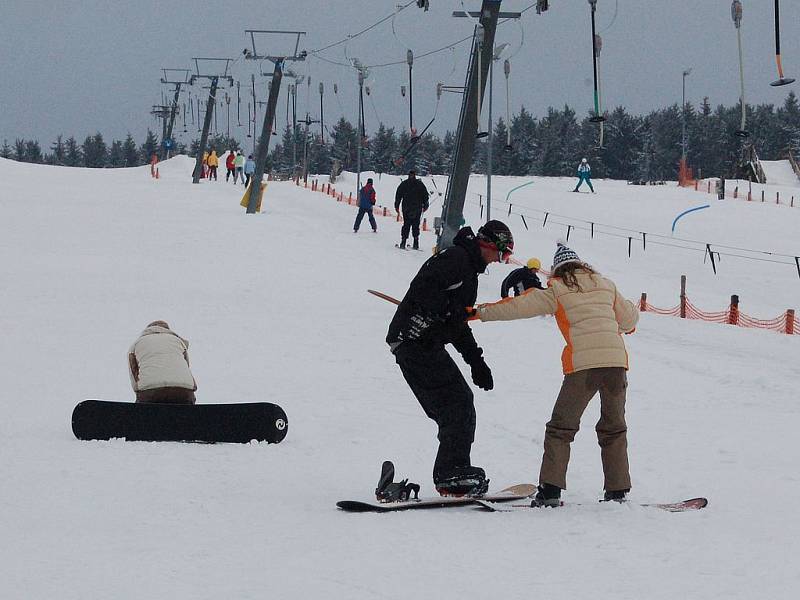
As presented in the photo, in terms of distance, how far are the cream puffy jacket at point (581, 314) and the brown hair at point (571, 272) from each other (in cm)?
2

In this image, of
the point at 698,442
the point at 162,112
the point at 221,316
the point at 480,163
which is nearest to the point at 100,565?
the point at 698,442

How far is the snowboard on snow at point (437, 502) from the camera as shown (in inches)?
232

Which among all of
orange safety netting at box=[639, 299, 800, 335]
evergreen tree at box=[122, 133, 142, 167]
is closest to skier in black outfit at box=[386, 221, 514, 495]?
orange safety netting at box=[639, 299, 800, 335]

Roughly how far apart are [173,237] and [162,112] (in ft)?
Result: 188

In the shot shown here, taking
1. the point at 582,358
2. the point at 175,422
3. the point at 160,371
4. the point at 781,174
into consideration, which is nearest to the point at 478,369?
the point at 582,358

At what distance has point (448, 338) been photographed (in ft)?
20.0

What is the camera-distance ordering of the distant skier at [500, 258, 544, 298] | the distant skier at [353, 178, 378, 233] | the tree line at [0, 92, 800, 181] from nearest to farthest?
1. the distant skier at [500, 258, 544, 298]
2. the distant skier at [353, 178, 378, 233]
3. the tree line at [0, 92, 800, 181]

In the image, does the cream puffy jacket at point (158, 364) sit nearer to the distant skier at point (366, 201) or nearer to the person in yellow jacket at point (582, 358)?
the person in yellow jacket at point (582, 358)

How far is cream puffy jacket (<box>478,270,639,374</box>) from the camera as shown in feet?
19.9

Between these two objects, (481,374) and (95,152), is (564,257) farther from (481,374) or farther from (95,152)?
(95,152)

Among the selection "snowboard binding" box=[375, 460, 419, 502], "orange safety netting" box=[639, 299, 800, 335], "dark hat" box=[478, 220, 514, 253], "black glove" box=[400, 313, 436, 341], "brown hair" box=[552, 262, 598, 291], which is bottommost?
"orange safety netting" box=[639, 299, 800, 335]

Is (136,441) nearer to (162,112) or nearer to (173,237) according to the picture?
(173,237)

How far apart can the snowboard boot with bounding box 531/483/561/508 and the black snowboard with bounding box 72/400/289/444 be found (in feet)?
7.67

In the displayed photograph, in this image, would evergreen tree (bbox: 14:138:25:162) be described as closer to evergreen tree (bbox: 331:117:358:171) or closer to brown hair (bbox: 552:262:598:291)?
evergreen tree (bbox: 331:117:358:171)
